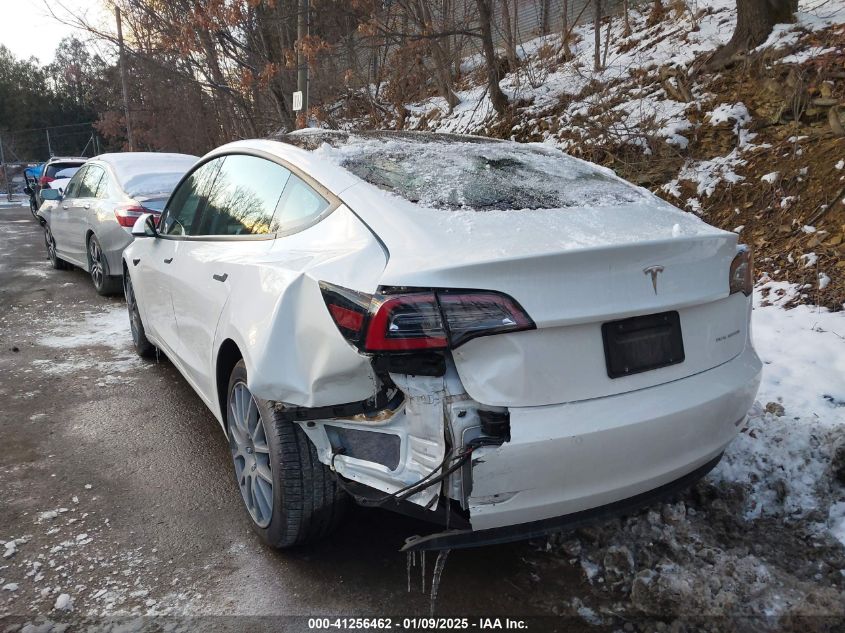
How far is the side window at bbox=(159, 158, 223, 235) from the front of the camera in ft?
12.4

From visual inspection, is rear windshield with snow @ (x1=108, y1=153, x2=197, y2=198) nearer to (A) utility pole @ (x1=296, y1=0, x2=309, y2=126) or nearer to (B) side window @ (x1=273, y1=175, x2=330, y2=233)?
(A) utility pole @ (x1=296, y1=0, x2=309, y2=126)

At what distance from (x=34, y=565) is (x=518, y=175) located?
2.55 metres

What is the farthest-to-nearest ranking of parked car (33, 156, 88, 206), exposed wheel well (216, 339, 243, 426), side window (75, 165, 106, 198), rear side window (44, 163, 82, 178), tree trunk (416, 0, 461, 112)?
rear side window (44, 163, 82, 178), parked car (33, 156, 88, 206), tree trunk (416, 0, 461, 112), side window (75, 165, 106, 198), exposed wheel well (216, 339, 243, 426)

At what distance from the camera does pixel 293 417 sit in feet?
7.54

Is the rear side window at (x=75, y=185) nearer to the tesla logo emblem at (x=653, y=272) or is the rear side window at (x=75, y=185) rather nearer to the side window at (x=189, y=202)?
the side window at (x=189, y=202)

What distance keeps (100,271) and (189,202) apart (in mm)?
4195

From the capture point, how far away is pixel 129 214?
669 centimetres

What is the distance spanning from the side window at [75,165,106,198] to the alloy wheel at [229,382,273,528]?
601 cm

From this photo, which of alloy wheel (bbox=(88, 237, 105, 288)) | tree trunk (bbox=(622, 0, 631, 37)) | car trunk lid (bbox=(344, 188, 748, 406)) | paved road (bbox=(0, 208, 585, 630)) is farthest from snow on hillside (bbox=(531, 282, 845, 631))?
tree trunk (bbox=(622, 0, 631, 37))

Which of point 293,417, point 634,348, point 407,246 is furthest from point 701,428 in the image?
point 293,417

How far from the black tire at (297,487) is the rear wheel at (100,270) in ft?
18.5

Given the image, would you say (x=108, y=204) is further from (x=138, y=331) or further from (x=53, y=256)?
(x=53, y=256)

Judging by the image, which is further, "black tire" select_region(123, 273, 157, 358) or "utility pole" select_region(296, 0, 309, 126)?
"utility pole" select_region(296, 0, 309, 126)

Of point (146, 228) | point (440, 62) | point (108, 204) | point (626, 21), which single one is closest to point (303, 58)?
point (440, 62)
